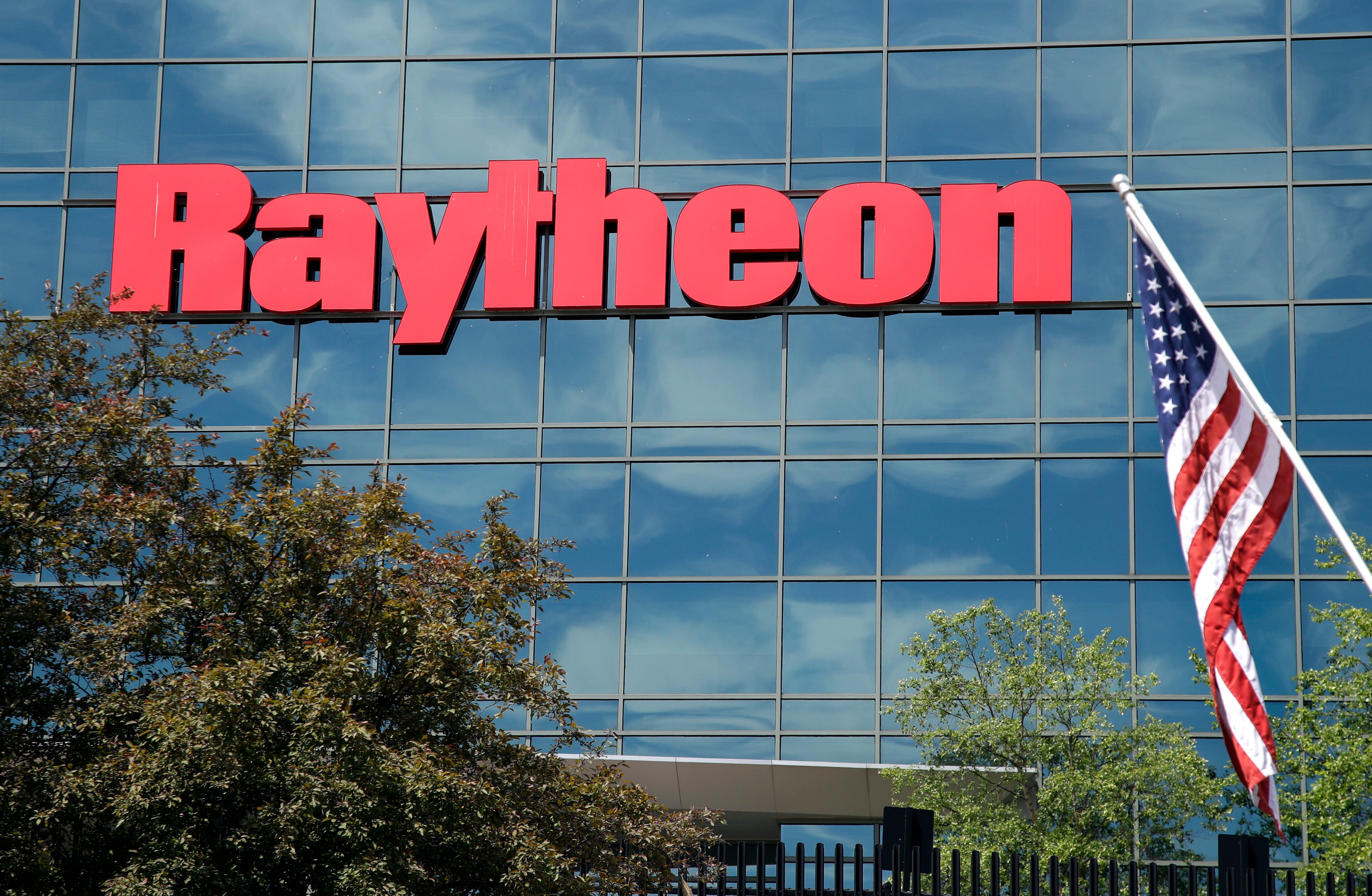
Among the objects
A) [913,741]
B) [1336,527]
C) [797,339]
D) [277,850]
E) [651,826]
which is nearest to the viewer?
[1336,527]

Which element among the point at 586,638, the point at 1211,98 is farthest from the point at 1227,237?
the point at 586,638

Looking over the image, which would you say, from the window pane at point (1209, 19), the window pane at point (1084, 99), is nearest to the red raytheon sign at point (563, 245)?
the window pane at point (1084, 99)

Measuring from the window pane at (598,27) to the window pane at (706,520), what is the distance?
21.8ft

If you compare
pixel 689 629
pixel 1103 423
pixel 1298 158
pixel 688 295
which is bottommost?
pixel 689 629

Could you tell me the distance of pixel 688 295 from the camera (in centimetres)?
2283

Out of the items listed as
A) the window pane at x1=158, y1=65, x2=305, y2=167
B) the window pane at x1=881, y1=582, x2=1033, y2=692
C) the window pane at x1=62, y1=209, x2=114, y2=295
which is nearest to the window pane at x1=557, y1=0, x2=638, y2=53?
the window pane at x1=158, y1=65, x2=305, y2=167

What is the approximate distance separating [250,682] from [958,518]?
1332 cm

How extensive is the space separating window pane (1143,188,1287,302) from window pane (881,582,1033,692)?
5255mm

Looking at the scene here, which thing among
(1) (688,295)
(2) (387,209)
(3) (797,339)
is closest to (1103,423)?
(3) (797,339)

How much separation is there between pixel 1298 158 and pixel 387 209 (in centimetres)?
1362

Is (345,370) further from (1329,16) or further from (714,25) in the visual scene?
(1329,16)

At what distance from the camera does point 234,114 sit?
79.7ft

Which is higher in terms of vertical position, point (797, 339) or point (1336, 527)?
point (797, 339)

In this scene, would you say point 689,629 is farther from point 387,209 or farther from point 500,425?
point 387,209
